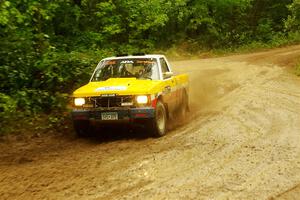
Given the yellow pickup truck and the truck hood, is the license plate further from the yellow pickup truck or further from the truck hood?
the truck hood

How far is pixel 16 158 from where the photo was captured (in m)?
10.2

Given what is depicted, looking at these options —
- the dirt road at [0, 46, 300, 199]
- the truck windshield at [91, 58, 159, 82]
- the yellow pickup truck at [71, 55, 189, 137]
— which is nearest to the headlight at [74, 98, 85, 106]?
the yellow pickup truck at [71, 55, 189, 137]

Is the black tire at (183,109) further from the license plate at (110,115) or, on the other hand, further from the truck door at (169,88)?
the license plate at (110,115)

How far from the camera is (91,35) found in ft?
71.9

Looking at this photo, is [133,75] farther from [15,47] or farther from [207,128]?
[15,47]

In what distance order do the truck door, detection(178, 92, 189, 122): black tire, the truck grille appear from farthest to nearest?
1. detection(178, 92, 189, 122): black tire
2. the truck door
3. the truck grille

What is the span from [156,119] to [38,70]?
456 centimetres

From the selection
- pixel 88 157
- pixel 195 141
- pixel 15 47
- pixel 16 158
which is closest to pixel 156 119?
pixel 195 141

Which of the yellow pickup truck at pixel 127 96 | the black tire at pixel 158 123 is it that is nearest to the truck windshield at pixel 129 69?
the yellow pickup truck at pixel 127 96

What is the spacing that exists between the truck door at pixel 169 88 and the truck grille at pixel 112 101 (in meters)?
1.30

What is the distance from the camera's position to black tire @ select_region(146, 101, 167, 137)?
11445mm

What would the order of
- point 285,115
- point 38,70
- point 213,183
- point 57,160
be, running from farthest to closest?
point 38,70, point 285,115, point 57,160, point 213,183

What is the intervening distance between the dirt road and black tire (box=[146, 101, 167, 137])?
0.84 feet

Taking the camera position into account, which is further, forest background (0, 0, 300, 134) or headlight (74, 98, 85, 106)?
forest background (0, 0, 300, 134)
